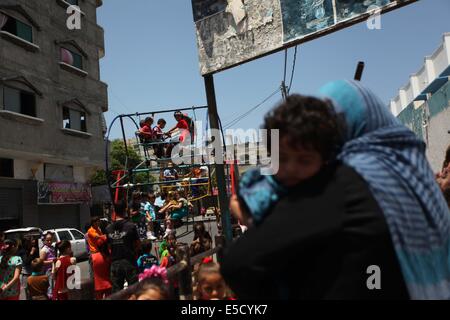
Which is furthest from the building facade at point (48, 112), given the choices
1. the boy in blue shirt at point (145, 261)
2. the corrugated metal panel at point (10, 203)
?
the boy in blue shirt at point (145, 261)

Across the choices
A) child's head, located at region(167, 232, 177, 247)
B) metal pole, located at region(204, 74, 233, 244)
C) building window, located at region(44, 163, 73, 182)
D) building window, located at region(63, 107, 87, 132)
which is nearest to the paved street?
child's head, located at region(167, 232, 177, 247)

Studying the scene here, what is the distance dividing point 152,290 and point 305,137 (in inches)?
66.1

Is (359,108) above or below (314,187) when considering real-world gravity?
above

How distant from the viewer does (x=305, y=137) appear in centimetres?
134

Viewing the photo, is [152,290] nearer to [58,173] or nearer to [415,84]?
[58,173]

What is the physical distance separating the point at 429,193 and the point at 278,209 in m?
0.50

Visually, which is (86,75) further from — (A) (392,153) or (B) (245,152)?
(A) (392,153)

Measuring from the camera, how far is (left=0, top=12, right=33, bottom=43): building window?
17.0 metres

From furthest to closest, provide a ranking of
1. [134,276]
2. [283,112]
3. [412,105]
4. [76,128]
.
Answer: [76,128], [412,105], [134,276], [283,112]

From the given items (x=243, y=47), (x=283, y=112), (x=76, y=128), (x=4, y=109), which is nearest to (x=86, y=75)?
(x=76, y=128)

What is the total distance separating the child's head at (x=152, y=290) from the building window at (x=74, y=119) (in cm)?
1890

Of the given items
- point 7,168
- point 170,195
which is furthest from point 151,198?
point 7,168

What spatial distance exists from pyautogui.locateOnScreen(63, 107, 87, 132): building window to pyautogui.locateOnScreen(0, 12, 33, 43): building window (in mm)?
3519

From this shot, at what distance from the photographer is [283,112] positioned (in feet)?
4.58
